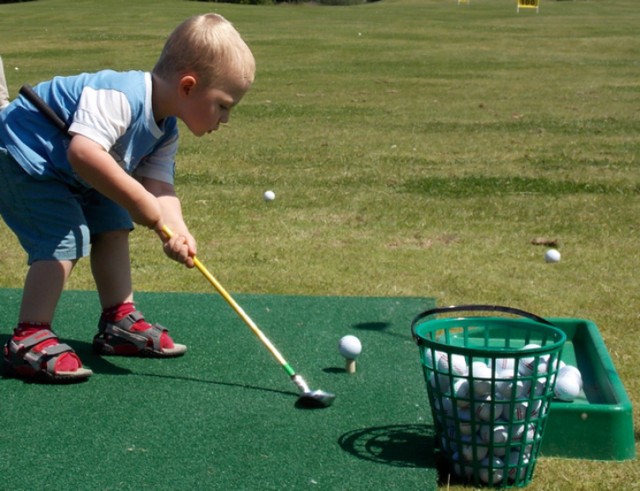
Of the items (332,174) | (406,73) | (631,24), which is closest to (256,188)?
(332,174)

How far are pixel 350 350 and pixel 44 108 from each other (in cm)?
152

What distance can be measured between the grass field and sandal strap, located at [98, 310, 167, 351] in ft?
3.99

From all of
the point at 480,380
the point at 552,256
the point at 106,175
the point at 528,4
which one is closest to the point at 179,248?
the point at 106,175

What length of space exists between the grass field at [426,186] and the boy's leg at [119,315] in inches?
46.1

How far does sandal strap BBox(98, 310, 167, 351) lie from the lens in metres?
4.38

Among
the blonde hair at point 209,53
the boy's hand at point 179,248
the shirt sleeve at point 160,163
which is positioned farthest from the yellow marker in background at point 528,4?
the boy's hand at point 179,248

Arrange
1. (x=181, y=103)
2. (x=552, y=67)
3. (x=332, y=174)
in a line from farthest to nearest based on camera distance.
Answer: (x=552, y=67)
(x=332, y=174)
(x=181, y=103)

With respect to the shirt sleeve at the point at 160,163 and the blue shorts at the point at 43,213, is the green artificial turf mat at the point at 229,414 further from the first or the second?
the shirt sleeve at the point at 160,163

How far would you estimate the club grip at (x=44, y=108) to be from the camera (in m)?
3.98

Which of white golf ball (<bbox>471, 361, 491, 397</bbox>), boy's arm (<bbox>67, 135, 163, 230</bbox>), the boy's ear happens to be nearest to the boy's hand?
boy's arm (<bbox>67, 135, 163, 230</bbox>)

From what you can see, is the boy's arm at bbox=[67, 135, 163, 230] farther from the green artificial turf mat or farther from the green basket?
the green basket

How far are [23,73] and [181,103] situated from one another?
52.8 feet

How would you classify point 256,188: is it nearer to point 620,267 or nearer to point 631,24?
point 620,267

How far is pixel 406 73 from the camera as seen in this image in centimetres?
1947
